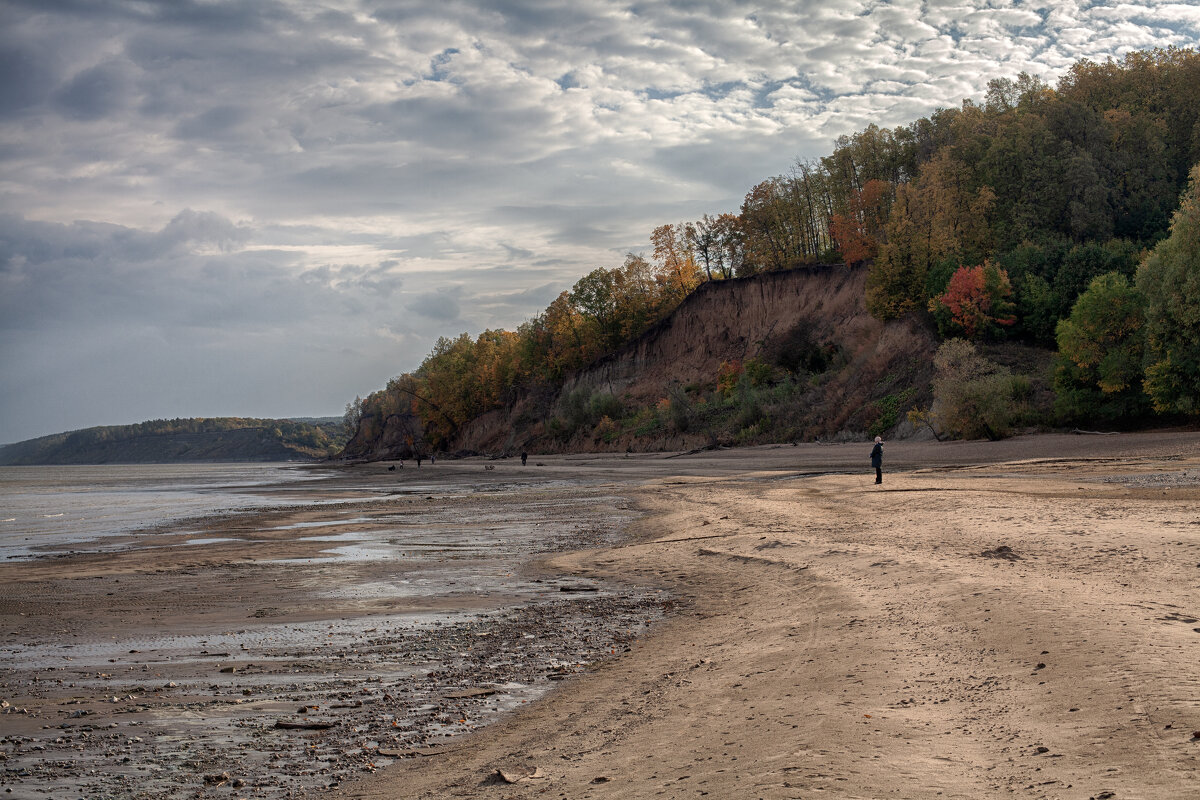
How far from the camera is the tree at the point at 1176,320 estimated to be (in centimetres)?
3022

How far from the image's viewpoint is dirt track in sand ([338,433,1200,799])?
398 centimetres

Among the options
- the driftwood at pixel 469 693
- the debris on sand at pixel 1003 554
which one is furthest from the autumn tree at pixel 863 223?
the driftwood at pixel 469 693

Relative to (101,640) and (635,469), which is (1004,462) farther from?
(101,640)

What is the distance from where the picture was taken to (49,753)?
5195mm

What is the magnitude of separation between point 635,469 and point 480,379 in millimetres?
65371

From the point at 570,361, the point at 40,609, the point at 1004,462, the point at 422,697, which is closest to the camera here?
Result: the point at 422,697

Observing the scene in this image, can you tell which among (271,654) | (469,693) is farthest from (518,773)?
(271,654)

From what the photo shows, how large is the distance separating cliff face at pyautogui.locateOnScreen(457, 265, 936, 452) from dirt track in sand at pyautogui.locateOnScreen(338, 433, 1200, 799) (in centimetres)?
3622

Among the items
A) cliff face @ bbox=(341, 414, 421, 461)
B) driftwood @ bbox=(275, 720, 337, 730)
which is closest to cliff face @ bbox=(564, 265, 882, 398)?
cliff face @ bbox=(341, 414, 421, 461)

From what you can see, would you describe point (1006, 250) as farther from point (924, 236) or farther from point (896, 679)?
point (896, 679)

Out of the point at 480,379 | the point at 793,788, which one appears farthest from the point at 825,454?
the point at 480,379

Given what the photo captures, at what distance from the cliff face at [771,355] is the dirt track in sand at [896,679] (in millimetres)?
36217

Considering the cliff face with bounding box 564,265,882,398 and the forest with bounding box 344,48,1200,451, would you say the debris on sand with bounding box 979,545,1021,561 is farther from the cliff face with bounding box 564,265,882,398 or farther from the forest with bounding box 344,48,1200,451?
the cliff face with bounding box 564,265,882,398

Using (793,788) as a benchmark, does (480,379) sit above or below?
above
